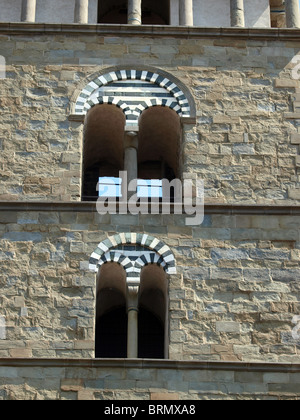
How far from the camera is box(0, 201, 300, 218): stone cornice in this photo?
61.7 feet

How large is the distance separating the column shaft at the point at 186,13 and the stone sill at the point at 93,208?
2927 mm

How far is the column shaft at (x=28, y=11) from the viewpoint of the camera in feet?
67.4

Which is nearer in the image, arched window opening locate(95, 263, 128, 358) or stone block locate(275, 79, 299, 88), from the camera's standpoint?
arched window opening locate(95, 263, 128, 358)

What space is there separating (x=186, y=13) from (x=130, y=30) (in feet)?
2.81

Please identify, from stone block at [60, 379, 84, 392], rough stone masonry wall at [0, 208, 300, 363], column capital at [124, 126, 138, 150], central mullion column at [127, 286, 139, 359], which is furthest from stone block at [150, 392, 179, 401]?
column capital at [124, 126, 138, 150]

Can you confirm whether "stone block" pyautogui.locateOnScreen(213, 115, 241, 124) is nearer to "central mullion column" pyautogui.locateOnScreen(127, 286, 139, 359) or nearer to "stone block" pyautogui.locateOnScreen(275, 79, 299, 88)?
"stone block" pyautogui.locateOnScreen(275, 79, 299, 88)

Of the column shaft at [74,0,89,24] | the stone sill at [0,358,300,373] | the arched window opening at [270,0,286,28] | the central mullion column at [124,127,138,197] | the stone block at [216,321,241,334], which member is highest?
the arched window opening at [270,0,286,28]

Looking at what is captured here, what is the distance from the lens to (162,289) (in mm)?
18859

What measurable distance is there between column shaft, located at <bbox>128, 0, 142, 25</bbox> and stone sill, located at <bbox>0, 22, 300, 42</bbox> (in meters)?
0.25

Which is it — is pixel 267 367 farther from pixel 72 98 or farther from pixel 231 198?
pixel 72 98

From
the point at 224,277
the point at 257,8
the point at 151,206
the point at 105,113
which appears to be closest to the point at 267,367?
the point at 224,277

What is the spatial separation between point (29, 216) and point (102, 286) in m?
1.19
